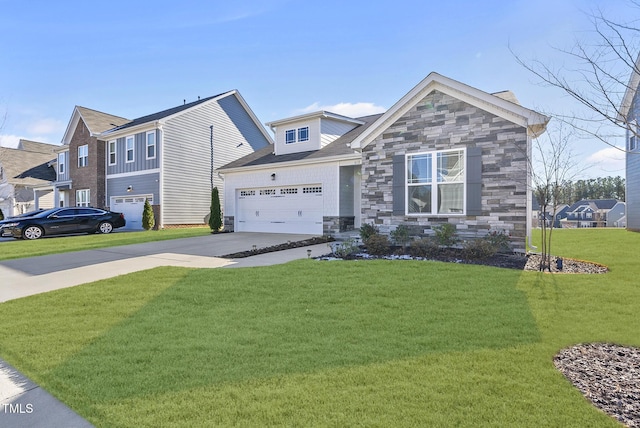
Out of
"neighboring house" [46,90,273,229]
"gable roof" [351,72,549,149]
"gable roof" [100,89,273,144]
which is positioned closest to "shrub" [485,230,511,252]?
"gable roof" [351,72,549,149]

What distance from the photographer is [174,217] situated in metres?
20.5

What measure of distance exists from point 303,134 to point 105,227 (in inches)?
439

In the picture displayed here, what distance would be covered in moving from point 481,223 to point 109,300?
8643 millimetres

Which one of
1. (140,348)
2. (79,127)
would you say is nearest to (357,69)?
(140,348)

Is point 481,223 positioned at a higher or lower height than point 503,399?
higher

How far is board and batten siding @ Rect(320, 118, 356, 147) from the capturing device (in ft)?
53.2

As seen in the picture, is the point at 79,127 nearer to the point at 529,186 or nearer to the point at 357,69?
the point at 357,69

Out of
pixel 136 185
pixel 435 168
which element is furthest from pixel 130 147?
pixel 435 168

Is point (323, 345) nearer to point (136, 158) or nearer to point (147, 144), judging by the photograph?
point (147, 144)

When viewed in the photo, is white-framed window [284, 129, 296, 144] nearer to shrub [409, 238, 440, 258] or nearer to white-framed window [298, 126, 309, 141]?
white-framed window [298, 126, 309, 141]

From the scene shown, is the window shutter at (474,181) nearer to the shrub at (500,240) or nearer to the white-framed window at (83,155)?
the shrub at (500,240)

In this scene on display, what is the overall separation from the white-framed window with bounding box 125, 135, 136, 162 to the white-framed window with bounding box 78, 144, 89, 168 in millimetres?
4087

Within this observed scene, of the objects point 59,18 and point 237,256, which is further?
point 59,18

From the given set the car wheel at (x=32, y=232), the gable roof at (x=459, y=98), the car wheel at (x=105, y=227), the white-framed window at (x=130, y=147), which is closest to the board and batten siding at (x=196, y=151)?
the car wheel at (x=105, y=227)
